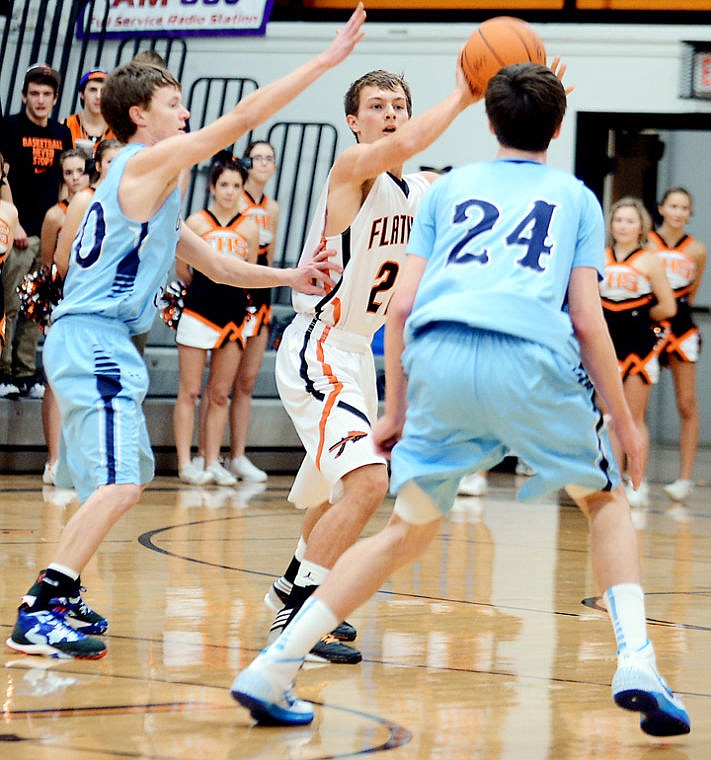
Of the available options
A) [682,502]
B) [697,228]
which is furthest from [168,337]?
[697,228]

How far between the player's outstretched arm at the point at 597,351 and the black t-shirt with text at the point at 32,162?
663 cm

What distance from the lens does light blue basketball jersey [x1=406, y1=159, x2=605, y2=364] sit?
10.6ft

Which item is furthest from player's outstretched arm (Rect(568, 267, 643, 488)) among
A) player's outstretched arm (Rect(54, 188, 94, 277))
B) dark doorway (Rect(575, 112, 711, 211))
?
dark doorway (Rect(575, 112, 711, 211))

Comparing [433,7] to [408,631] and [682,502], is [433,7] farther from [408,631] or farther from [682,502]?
[408,631]

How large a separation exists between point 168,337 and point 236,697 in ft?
23.8

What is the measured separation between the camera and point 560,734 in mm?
3361

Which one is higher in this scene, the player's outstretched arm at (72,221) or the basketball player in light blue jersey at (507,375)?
the player's outstretched arm at (72,221)

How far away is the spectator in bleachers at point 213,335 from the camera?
8750 mm

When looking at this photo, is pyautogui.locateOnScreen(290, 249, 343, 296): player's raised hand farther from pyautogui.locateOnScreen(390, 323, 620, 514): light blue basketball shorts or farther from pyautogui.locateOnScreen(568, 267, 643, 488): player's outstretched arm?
pyautogui.locateOnScreen(568, 267, 643, 488): player's outstretched arm

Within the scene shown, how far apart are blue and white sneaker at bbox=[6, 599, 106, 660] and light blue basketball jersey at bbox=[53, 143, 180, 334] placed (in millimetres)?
886

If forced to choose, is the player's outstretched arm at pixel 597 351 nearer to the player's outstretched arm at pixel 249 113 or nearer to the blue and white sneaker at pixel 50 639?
the player's outstretched arm at pixel 249 113

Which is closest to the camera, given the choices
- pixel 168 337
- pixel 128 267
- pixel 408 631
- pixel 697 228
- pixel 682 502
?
pixel 128 267

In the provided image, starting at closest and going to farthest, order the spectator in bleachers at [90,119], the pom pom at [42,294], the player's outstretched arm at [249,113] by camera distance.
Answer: the player's outstretched arm at [249,113]
the pom pom at [42,294]
the spectator in bleachers at [90,119]

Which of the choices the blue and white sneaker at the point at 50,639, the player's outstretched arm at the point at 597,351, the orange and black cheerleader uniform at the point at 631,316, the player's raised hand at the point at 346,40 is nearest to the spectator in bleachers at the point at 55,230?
the orange and black cheerleader uniform at the point at 631,316
